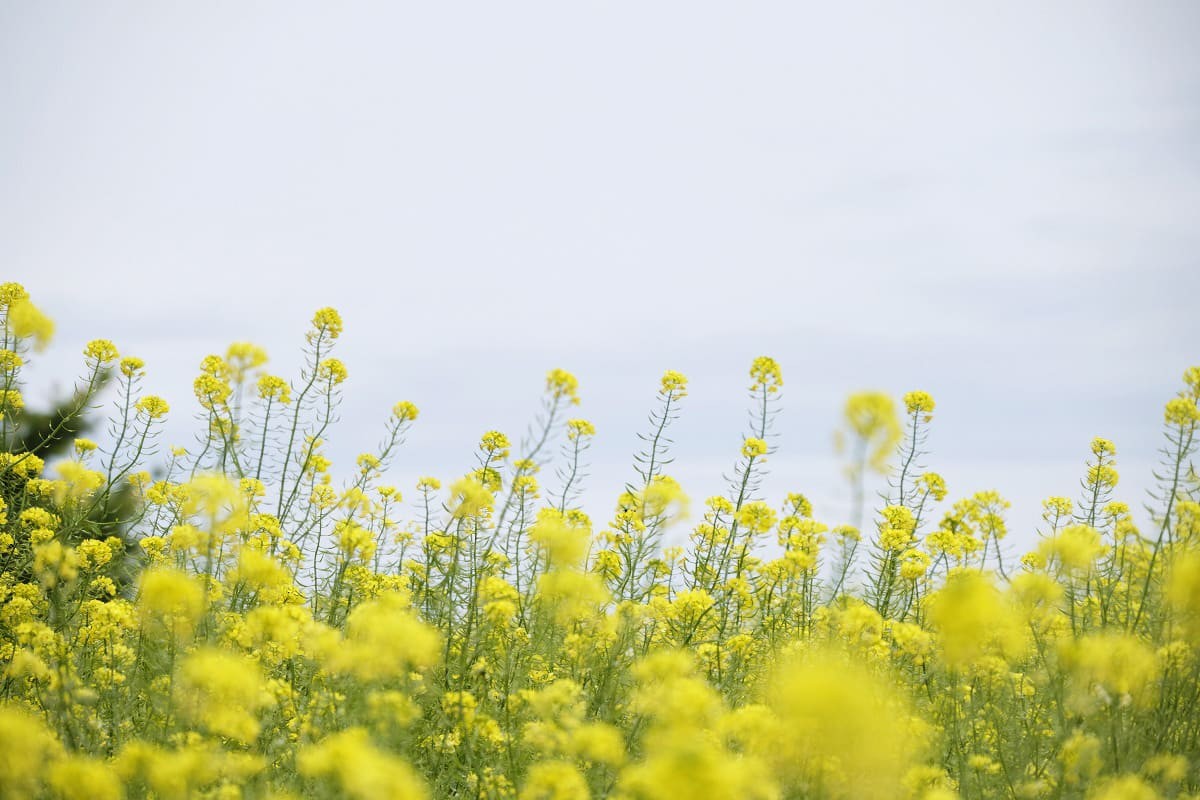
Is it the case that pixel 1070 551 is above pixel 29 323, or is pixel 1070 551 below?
below

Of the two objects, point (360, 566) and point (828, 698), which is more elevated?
point (828, 698)

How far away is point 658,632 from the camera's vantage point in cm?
478

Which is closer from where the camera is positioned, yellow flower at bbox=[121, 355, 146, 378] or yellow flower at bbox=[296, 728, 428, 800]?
yellow flower at bbox=[296, 728, 428, 800]

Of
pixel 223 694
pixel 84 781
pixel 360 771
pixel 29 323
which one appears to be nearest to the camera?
pixel 360 771

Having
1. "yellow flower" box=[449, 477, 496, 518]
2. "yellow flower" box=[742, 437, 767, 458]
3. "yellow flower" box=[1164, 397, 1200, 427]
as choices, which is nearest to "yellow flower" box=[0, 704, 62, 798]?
"yellow flower" box=[449, 477, 496, 518]

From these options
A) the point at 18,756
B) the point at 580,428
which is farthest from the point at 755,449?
the point at 18,756

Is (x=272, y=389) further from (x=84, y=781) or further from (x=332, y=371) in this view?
(x=84, y=781)

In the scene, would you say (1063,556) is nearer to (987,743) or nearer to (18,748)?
(987,743)

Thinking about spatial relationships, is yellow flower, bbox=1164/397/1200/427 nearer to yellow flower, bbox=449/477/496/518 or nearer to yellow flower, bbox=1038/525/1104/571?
yellow flower, bbox=1038/525/1104/571

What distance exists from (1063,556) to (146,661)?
4.26 metres

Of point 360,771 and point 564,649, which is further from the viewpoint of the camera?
point 564,649

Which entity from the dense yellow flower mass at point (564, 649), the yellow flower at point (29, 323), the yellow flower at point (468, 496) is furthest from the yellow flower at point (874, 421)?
the yellow flower at point (29, 323)

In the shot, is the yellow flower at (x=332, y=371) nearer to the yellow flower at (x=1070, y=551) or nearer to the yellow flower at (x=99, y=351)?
the yellow flower at (x=99, y=351)

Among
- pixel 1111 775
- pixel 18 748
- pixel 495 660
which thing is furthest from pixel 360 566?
pixel 1111 775
